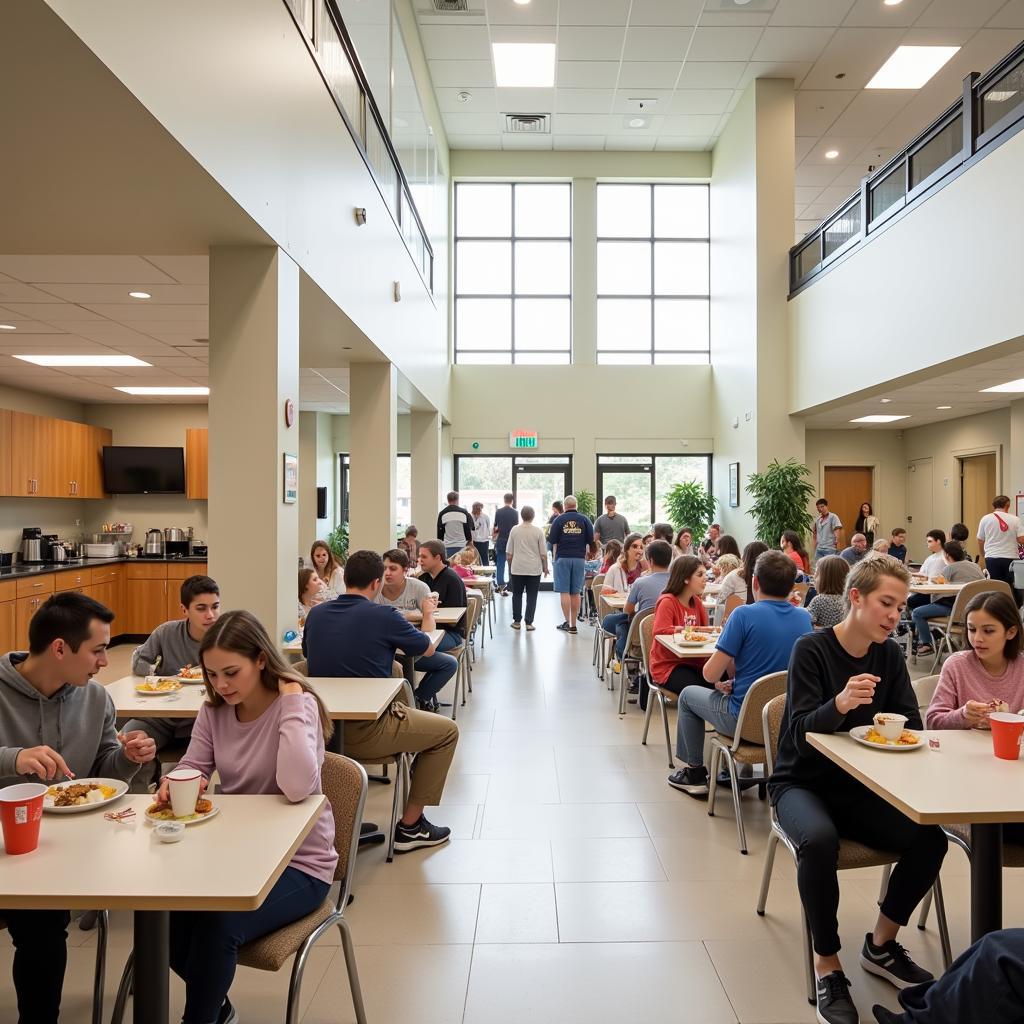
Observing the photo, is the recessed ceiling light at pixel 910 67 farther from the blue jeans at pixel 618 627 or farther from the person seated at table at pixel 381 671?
the person seated at table at pixel 381 671

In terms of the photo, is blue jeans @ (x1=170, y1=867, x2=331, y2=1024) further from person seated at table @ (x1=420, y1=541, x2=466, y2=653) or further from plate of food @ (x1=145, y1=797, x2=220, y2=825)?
person seated at table @ (x1=420, y1=541, x2=466, y2=653)

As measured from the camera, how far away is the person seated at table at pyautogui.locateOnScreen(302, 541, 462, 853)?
12.0ft

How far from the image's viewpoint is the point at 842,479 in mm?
15852

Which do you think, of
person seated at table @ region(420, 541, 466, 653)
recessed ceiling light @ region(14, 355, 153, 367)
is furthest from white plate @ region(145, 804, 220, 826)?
recessed ceiling light @ region(14, 355, 153, 367)

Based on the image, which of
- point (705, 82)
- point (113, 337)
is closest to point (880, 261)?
point (705, 82)

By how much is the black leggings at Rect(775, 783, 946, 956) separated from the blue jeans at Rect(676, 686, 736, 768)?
1.11 metres

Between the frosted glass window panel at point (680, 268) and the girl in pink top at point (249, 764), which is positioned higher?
the frosted glass window panel at point (680, 268)

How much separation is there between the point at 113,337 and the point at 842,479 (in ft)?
44.1

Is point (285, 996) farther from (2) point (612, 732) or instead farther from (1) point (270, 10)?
(1) point (270, 10)

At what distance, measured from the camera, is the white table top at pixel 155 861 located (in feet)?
5.40

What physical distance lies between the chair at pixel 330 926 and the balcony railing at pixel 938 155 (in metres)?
6.79

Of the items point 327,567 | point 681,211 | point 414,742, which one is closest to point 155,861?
point 414,742

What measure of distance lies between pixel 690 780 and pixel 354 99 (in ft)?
18.1

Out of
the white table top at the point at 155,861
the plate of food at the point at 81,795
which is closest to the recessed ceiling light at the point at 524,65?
the plate of food at the point at 81,795
